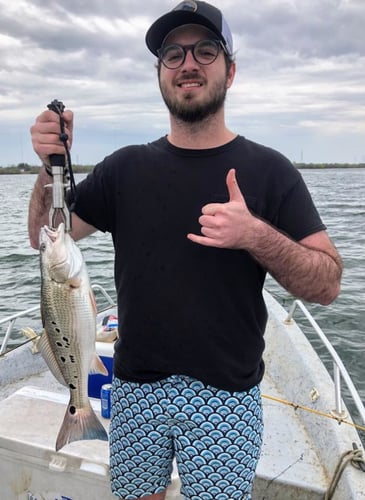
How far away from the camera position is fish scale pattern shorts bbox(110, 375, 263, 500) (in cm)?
223

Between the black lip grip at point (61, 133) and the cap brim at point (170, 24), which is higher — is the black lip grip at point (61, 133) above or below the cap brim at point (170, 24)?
below

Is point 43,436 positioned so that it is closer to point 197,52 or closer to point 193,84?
point 193,84

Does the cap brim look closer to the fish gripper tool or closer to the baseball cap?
the baseball cap

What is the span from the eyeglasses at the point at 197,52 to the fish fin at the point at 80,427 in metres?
1.75

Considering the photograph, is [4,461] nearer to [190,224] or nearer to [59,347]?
[59,347]

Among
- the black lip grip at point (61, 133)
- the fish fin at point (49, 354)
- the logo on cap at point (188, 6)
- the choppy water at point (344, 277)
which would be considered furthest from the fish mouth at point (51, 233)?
the choppy water at point (344, 277)

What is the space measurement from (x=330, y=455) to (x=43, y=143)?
2.94 meters

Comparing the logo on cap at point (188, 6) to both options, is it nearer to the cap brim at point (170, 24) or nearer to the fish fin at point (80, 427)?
the cap brim at point (170, 24)

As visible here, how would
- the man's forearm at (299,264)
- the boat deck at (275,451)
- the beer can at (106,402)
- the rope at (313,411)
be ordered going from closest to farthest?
the man's forearm at (299,264)
the boat deck at (275,451)
the beer can at (106,402)
the rope at (313,411)

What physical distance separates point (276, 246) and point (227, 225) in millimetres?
275

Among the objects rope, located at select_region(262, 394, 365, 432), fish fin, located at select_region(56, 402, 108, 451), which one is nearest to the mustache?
fish fin, located at select_region(56, 402, 108, 451)

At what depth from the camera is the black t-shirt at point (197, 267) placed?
2.22m

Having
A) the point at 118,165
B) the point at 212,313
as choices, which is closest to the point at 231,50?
the point at 118,165

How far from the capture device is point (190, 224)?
2.25 meters
